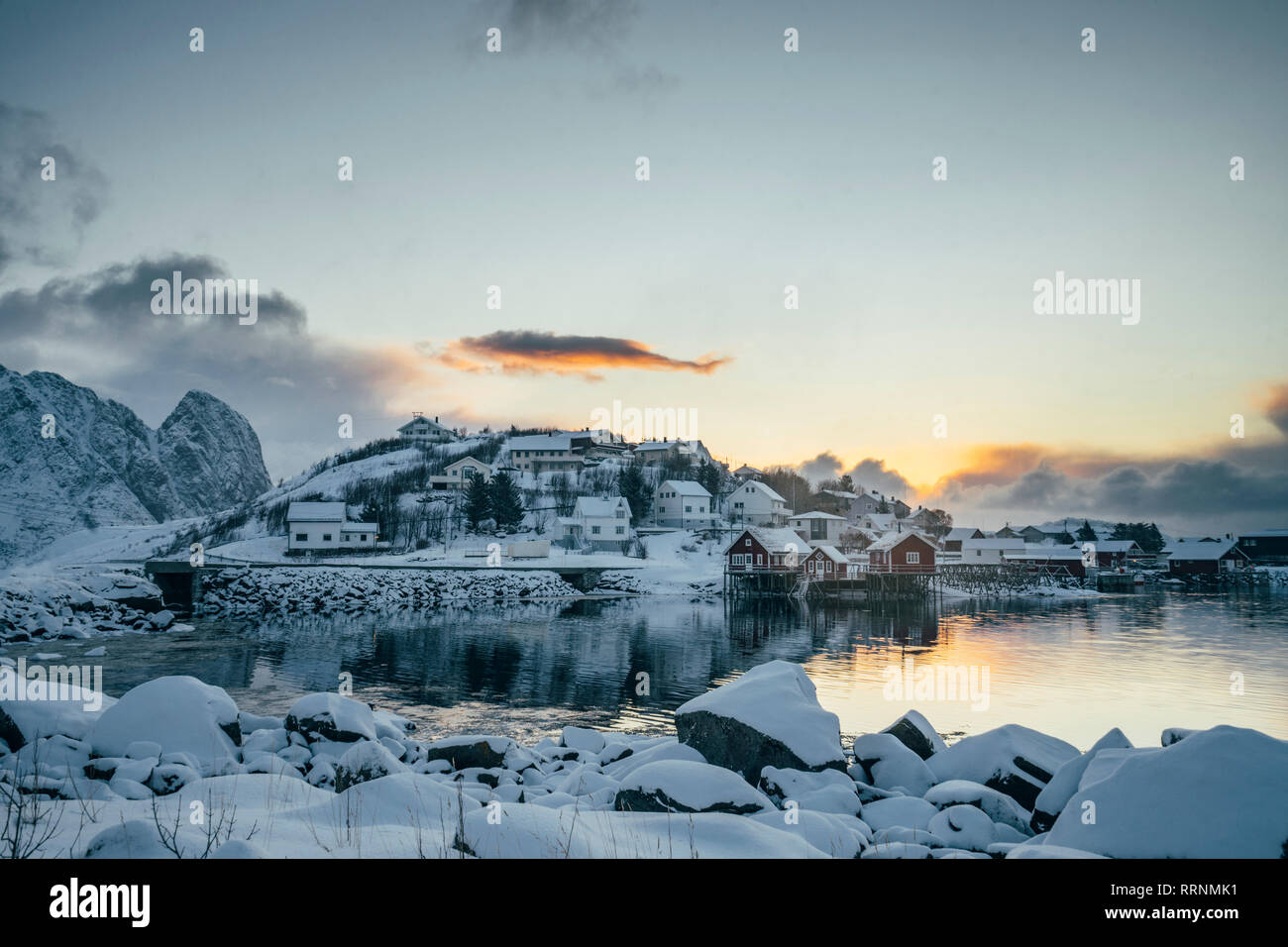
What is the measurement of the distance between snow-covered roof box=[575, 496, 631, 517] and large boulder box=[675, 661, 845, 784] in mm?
67959

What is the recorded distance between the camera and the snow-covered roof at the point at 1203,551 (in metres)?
94.2

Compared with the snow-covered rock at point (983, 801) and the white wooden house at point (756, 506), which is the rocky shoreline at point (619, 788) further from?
the white wooden house at point (756, 506)

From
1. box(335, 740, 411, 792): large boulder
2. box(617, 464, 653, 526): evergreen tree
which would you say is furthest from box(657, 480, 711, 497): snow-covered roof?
box(335, 740, 411, 792): large boulder

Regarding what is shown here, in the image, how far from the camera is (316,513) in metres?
74.0

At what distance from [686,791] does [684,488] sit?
83664 millimetres

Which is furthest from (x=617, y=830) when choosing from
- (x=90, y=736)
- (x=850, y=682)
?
(x=850, y=682)

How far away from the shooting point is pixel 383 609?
160 ft

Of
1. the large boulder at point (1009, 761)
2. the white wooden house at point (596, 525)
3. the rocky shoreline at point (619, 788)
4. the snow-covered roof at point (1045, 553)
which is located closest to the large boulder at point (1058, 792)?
the rocky shoreline at point (619, 788)

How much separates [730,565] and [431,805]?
62705 millimetres

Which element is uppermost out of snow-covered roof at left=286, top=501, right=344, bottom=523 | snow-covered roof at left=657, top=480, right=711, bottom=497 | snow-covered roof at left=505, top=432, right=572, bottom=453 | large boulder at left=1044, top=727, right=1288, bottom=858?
snow-covered roof at left=505, top=432, right=572, bottom=453

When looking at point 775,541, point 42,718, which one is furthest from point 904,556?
point 42,718

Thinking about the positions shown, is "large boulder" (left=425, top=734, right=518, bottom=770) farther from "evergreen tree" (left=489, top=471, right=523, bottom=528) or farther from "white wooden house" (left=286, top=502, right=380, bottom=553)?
"evergreen tree" (left=489, top=471, right=523, bottom=528)

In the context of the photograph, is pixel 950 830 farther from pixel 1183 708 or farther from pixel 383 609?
pixel 383 609

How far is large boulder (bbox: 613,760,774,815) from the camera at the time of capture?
27.8 feet
